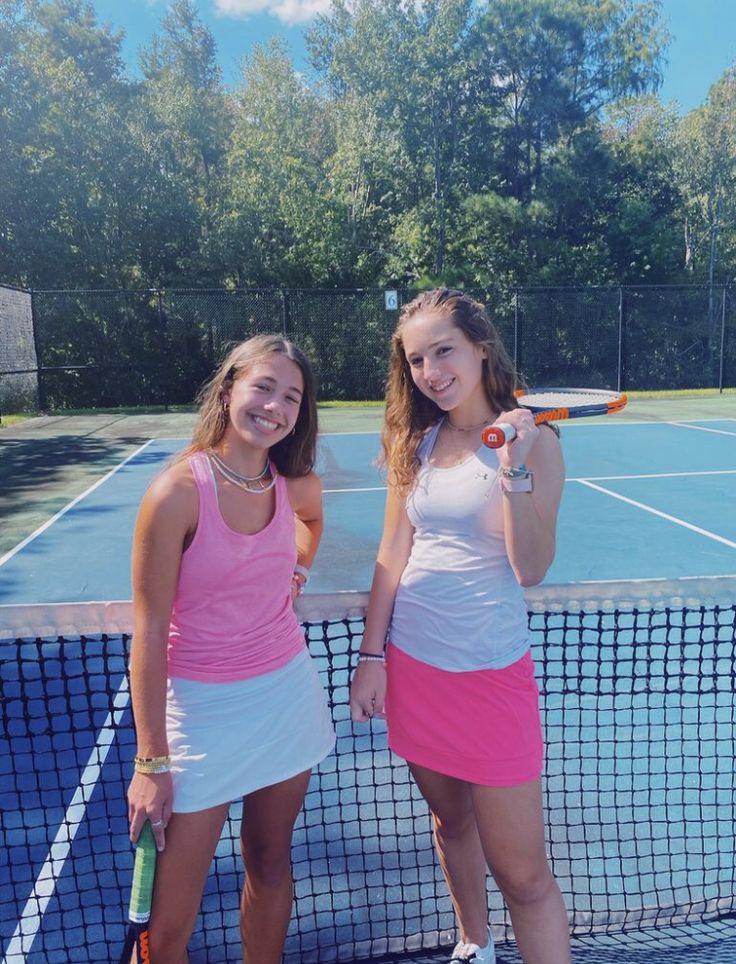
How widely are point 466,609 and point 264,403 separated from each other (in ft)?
2.15

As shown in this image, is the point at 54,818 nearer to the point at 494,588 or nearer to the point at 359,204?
the point at 494,588

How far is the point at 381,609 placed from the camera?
78.4 inches

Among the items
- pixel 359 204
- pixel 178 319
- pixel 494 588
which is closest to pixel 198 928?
pixel 494 588

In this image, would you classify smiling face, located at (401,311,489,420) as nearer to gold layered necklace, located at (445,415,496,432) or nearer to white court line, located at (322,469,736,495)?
gold layered necklace, located at (445,415,496,432)

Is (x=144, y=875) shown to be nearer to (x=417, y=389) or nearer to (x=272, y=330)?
(x=417, y=389)

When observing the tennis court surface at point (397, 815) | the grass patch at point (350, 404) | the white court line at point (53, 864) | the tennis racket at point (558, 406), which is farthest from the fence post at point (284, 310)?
the tennis racket at point (558, 406)

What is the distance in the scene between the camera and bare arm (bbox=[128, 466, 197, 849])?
161 cm

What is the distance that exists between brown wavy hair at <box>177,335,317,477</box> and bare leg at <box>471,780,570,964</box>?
883 mm

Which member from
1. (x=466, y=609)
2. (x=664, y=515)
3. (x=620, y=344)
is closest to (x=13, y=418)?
(x=664, y=515)

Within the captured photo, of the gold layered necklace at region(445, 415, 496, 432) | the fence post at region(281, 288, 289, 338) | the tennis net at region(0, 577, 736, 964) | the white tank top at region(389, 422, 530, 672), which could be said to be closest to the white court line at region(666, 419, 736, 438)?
the fence post at region(281, 288, 289, 338)

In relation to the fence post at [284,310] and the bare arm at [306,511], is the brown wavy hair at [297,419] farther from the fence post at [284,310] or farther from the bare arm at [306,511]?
the fence post at [284,310]

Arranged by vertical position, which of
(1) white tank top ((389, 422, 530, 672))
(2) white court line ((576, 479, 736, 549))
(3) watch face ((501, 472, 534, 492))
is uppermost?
(3) watch face ((501, 472, 534, 492))

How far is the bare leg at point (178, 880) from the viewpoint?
1.64 meters

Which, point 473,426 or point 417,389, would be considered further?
point 417,389
